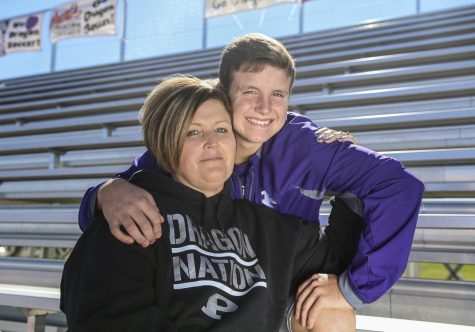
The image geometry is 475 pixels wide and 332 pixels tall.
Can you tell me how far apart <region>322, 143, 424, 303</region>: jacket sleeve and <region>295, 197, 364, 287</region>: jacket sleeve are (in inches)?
2.0

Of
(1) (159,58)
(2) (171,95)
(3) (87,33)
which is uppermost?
(3) (87,33)

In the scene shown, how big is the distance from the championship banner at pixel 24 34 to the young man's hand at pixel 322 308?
185 inches

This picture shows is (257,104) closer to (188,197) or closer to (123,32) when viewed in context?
(188,197)

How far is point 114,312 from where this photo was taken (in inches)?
21.8

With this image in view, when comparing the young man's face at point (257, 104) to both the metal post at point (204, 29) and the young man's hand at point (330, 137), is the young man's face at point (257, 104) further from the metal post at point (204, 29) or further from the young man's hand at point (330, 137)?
the metal post at point (204, 29)

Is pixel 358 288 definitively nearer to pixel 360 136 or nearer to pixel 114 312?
pixel 114 312

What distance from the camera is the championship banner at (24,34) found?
184 inches

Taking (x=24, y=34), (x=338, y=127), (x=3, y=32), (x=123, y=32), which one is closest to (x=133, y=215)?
(x=338, y=127)

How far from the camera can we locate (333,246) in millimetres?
780

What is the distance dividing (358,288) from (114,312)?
37 centimetres

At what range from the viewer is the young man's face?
2.74ft

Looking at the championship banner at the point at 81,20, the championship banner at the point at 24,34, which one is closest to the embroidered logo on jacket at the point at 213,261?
the championship banner at the point at 81,20

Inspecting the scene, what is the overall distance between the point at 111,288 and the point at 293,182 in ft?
1.28

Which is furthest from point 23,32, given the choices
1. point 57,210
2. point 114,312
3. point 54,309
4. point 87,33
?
point 114,312
